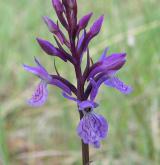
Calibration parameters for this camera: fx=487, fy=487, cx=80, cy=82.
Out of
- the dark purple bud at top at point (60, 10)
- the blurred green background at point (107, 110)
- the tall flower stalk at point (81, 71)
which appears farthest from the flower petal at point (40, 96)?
the blurred green background at point (107, 110)

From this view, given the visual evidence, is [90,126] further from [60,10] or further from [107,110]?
[107,110]

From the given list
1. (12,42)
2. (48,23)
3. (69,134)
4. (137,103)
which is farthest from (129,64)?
(48,23)

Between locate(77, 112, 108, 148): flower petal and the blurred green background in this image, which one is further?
the blurred green background

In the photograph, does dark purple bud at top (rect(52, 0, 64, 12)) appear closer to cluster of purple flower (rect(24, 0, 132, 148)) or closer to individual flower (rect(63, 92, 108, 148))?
cluster of purple flower (rect(24, 0, 132, 148))

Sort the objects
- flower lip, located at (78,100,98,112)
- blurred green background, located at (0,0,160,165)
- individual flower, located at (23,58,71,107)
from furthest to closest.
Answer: blurred green background, located at (0,0,160,165), individual flower, located at (23,58,71,107), flower lip, located at (78,100,98,112)

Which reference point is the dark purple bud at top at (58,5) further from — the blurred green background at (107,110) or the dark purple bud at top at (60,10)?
the blurred green background at (107,110)

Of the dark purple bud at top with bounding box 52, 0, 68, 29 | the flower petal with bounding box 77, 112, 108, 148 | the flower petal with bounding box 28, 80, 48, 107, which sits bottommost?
the flower petal with bounding box 77, 112, 108, 148

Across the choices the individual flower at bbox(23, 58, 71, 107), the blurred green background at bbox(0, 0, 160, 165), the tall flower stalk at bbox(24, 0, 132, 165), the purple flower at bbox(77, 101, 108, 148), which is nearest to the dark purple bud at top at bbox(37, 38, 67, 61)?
the tall flower stalk at bbox(24, 0, 132, 165)

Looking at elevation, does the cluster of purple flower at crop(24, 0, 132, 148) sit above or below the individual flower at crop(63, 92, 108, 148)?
above

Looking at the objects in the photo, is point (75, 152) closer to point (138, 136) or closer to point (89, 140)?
point (138, 136)

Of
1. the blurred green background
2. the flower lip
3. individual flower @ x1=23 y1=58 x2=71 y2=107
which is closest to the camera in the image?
the flower lip
